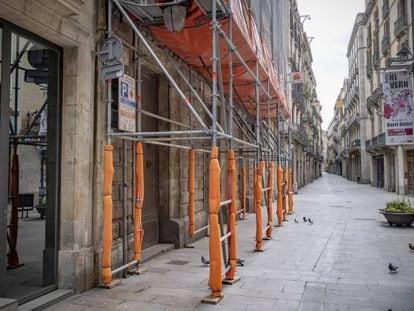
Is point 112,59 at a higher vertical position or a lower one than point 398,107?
lower

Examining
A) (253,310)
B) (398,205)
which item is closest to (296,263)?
(253,310)

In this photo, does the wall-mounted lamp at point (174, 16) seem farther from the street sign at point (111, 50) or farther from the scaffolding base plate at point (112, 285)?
the scaffolding base plate at point (112, 285)

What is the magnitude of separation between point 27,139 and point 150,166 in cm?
266

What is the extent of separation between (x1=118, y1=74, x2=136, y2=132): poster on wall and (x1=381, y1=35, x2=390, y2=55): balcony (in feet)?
89.8

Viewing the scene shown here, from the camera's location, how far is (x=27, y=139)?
6.45 metres

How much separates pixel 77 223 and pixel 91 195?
0.45 meters

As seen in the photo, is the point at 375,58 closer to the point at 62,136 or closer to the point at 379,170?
the point at 379,170

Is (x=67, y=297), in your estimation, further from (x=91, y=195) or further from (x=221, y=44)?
(x=221, y=44)

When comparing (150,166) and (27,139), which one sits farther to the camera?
(150,166)

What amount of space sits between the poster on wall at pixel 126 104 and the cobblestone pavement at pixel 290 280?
7.46 ft

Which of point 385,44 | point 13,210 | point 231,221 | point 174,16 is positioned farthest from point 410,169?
point 13,210

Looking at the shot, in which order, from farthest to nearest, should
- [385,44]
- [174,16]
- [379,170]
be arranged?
[379,170], [385,44], [174,16]

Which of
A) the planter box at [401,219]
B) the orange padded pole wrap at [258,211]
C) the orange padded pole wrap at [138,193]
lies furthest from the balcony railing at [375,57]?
the orange padded pole wrap at [138,193]

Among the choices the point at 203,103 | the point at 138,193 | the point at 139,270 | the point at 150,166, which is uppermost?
the point at 203,103
